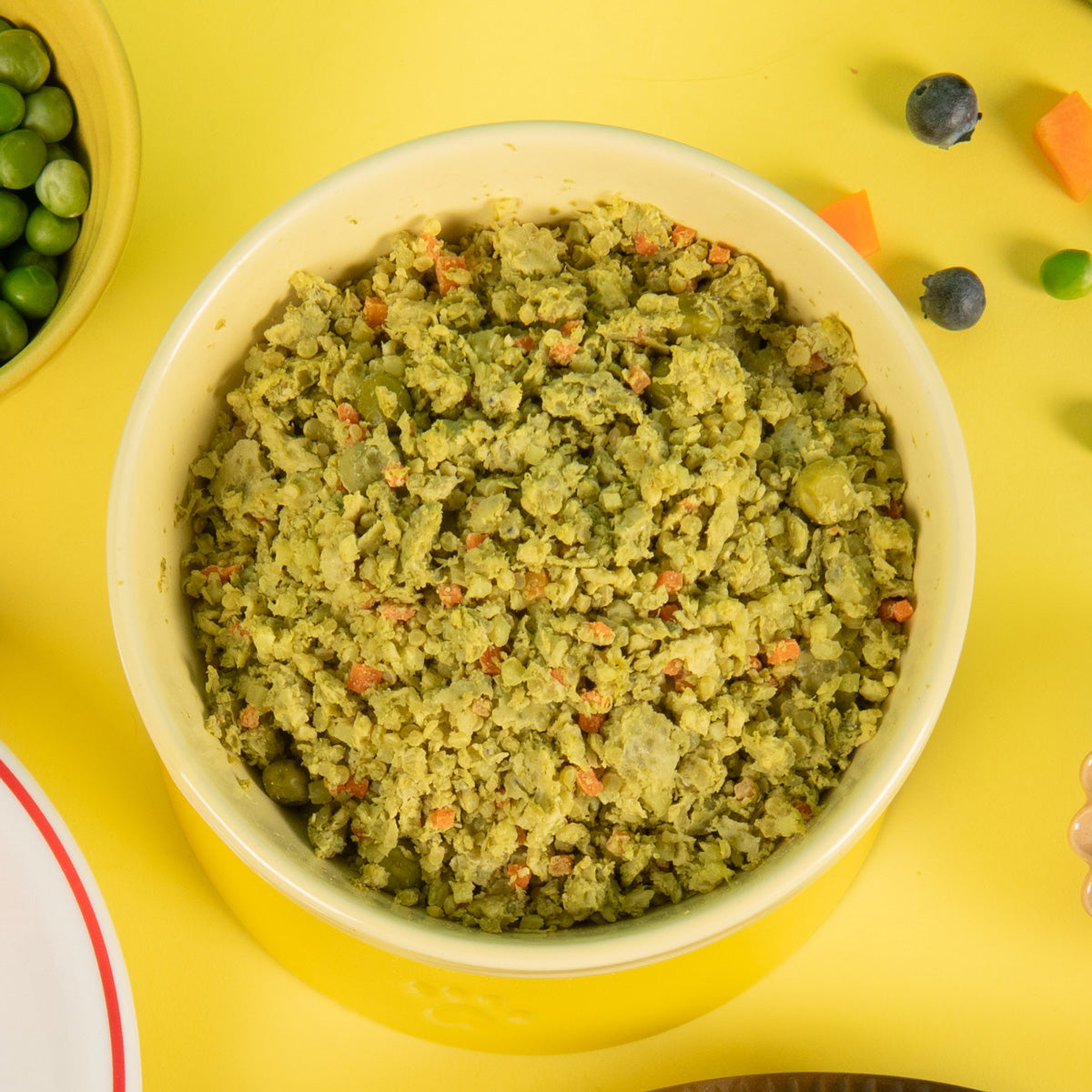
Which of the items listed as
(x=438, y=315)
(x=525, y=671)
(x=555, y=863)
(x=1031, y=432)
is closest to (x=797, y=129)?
(x=1031, y=432)

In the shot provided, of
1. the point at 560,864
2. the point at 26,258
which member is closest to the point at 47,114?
the point at 26,258

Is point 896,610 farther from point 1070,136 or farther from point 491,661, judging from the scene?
point 1070,136

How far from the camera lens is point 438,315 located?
48.9 inches

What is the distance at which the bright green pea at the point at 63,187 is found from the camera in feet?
4.72

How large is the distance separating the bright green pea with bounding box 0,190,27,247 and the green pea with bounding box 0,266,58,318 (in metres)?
0.04

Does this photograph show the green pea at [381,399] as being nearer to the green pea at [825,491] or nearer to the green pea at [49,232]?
the green pea at [825,491]

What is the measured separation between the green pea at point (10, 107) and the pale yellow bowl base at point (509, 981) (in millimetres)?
803

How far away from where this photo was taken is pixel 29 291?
1.43 metres

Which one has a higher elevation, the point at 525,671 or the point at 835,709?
the point at 525,671

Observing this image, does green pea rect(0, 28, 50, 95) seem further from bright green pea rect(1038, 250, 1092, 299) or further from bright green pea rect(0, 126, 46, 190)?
bright green pea rect(1038, 250, 1092, 299)

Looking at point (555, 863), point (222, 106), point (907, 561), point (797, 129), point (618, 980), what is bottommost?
point (618, 980)

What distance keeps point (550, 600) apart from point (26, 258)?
0.84m

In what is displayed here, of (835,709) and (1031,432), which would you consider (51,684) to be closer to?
(835,709)

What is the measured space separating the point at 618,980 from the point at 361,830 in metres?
0.38
